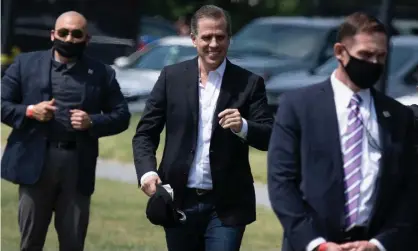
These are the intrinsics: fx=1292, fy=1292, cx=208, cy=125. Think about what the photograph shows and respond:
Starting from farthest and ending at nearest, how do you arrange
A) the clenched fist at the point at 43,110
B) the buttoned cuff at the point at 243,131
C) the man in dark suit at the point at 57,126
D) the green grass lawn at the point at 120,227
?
the green grass lawn at the point at 120,227, the man in dark suit at the point at 57,126, the clenched fist at the point at 43,110, the buttoned cuff at the point at 243,131

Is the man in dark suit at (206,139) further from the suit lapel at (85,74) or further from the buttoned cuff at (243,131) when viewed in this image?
the suit lapel at (85,74)

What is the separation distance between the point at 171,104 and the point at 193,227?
656 millimetres

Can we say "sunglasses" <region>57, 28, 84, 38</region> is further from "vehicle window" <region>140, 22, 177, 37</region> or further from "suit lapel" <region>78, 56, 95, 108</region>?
"vehicle window" <region>140, 22, 177, 37</region>

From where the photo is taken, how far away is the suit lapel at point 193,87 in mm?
6691

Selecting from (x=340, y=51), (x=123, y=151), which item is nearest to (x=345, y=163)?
(x=340, y=51)

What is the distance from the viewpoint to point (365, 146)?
5363 millimetres

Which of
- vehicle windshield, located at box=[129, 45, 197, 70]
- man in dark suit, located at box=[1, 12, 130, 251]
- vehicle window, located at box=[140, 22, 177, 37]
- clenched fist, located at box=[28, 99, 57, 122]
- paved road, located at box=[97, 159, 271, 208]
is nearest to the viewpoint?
clenched fist, located at box=[28, 99, 57, 122]

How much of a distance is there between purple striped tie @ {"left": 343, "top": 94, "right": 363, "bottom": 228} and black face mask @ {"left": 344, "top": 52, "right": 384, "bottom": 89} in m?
0.16

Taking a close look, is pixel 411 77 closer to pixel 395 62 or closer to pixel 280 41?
pixel 395 62

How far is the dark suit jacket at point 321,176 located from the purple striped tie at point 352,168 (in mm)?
43

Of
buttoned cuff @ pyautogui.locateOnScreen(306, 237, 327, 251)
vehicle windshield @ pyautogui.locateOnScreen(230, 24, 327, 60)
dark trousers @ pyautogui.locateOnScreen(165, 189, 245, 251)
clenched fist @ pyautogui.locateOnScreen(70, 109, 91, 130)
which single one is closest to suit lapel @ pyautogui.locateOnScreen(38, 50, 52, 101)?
clenched fist @ pyautogui.locateOnScreen(70, 109, 91, 130)

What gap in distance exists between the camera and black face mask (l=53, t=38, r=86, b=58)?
27.0 feet

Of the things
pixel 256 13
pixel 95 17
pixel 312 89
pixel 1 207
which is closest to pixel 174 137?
pixel 312 89

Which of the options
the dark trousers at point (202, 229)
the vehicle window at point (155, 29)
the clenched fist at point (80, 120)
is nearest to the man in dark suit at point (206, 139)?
the dark trousers at point (202, 229)
